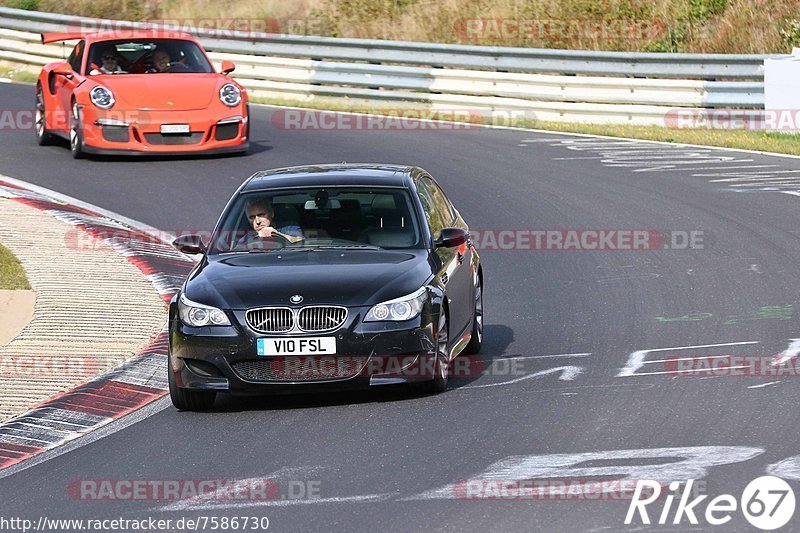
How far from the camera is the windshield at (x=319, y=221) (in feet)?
33.6

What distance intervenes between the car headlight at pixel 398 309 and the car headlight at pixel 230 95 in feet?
36.4

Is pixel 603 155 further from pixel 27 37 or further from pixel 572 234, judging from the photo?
pixel 27 37

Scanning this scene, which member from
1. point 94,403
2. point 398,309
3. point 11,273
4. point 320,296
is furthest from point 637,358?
point 11,273

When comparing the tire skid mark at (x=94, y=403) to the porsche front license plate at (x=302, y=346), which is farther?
the porsche front license plate at (x=302, y=346)

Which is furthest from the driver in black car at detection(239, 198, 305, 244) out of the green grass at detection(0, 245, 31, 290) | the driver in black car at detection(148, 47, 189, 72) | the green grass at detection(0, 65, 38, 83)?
the green grass at detection(0, 65, 38, 83)

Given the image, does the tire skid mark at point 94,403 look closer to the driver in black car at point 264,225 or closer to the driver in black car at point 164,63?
the driver in black car at point 264,225

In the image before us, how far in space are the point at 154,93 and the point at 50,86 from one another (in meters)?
2.23

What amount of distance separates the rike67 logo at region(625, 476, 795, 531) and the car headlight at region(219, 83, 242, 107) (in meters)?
13.6

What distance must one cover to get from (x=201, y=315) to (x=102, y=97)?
1098 centimetres

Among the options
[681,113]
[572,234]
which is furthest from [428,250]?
[681,113]

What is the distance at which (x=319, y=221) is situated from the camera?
10.4m

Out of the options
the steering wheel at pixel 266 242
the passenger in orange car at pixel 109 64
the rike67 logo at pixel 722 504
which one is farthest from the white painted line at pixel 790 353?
the passenger in orange car at pixel 109 64

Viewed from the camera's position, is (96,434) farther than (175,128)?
No

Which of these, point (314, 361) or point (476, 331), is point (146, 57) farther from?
point (314, 361)
